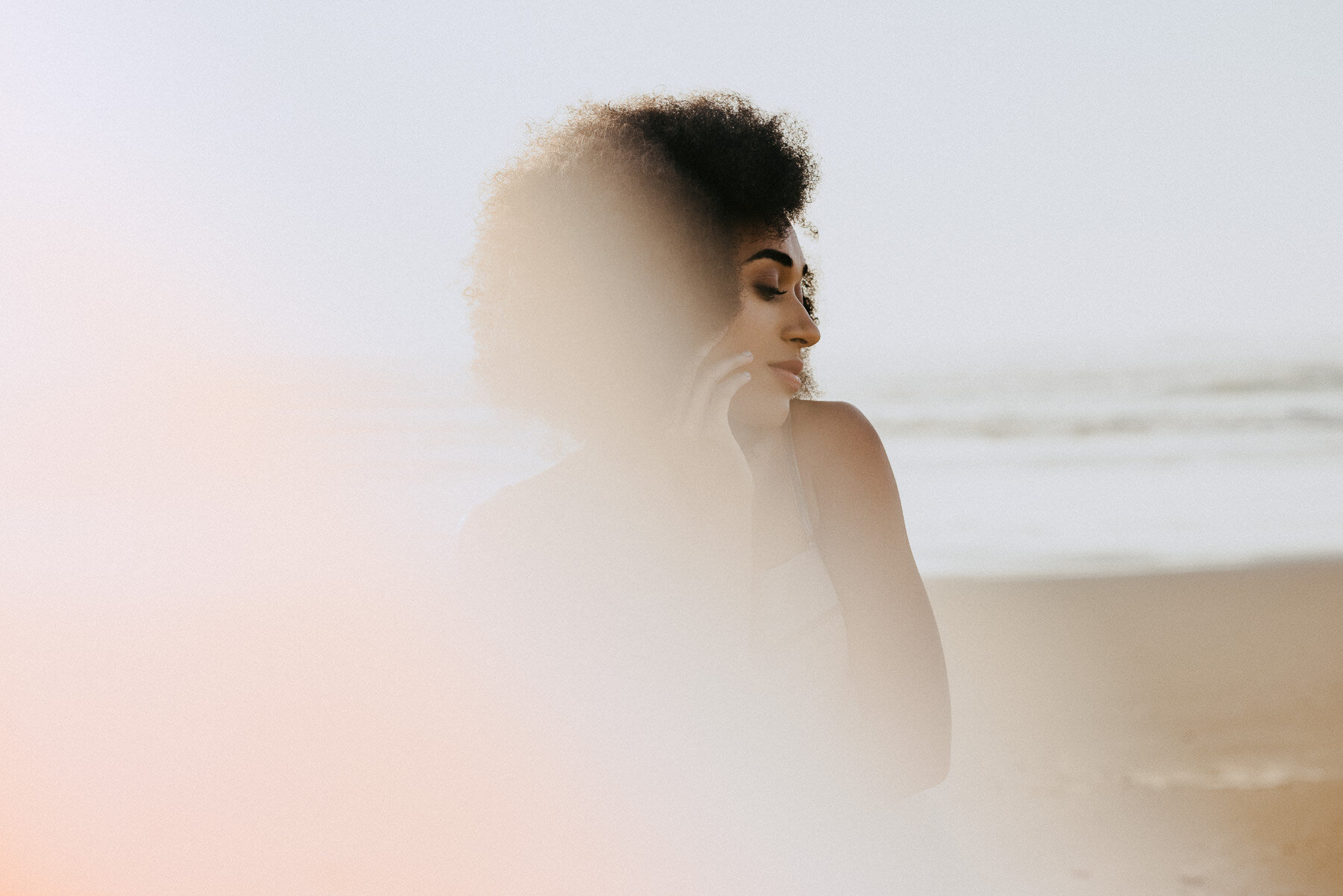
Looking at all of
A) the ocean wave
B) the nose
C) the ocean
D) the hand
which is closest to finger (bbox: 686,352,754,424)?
the hand

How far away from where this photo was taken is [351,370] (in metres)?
22.7

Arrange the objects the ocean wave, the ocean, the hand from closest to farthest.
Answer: the hand, the ocean wave, the ocean

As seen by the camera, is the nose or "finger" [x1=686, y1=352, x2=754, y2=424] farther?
the nose

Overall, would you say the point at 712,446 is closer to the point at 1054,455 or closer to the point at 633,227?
the point at 633,227

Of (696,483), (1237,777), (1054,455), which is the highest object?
(1054,455)

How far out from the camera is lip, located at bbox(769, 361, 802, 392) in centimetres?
185

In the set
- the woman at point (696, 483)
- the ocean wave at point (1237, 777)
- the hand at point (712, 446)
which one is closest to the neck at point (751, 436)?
the woman at point (696, 483)

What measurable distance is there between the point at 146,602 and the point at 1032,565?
21.3 ft

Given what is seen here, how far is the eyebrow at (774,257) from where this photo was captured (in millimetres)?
1883

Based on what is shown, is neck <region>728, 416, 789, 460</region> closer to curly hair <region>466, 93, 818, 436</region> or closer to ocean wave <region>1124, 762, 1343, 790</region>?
curly hair <region>466, 93, 818, 436</region>

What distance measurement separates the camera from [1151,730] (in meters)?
5.23

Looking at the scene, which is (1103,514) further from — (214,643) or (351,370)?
→ (351,370)

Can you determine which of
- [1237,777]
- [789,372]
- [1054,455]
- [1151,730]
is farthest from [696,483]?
[1054,455]

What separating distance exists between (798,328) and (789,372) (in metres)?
0.08
